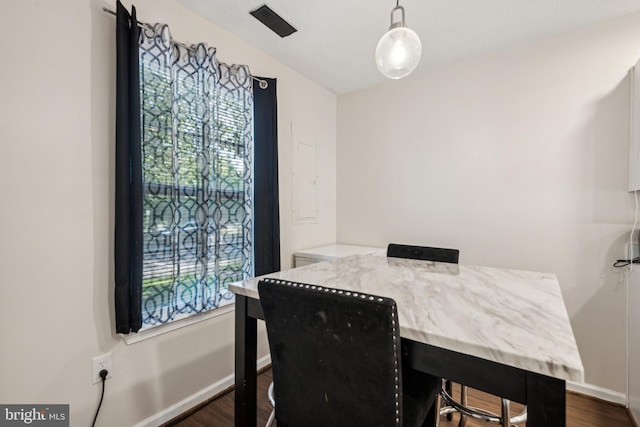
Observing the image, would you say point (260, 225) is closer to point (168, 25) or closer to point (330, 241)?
point (330, 241)

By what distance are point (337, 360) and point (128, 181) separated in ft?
4.31

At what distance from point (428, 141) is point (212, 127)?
1845 millimetres

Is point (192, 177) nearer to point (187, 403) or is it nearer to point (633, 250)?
point (187, 403)

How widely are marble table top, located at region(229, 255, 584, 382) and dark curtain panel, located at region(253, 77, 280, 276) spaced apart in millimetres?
788

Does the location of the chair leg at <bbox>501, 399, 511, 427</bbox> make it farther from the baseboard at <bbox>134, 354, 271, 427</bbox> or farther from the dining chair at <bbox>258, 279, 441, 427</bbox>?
the baseboard at <bbox>134, 354, 271, 427</bbox>

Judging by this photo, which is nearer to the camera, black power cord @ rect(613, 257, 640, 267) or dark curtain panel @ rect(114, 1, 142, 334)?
dark curtain panel @ rect(114, 1, 142, 334)

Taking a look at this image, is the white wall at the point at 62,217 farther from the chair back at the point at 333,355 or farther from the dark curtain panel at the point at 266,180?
the chair back at the point at 333,355

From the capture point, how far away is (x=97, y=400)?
1432 millimetres

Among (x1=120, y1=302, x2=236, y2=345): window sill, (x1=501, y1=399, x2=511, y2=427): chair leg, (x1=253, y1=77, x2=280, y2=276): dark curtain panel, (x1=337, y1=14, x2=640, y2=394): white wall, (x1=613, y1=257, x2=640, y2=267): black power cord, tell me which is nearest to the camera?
(x1=501, y1=399, x2=511, y2=427): chair leg

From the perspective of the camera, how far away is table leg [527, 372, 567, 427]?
639 millimetres

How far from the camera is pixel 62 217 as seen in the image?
1.34 meters

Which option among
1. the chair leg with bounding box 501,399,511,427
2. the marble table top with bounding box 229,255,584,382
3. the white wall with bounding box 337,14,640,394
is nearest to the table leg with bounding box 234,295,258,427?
the marble table top with bounding box 229,255,584,382

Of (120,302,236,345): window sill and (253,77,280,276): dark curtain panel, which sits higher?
(253,77,280,276): dark curtain panel

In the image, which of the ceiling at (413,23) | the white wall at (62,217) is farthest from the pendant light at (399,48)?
the white wall at (62,217)
